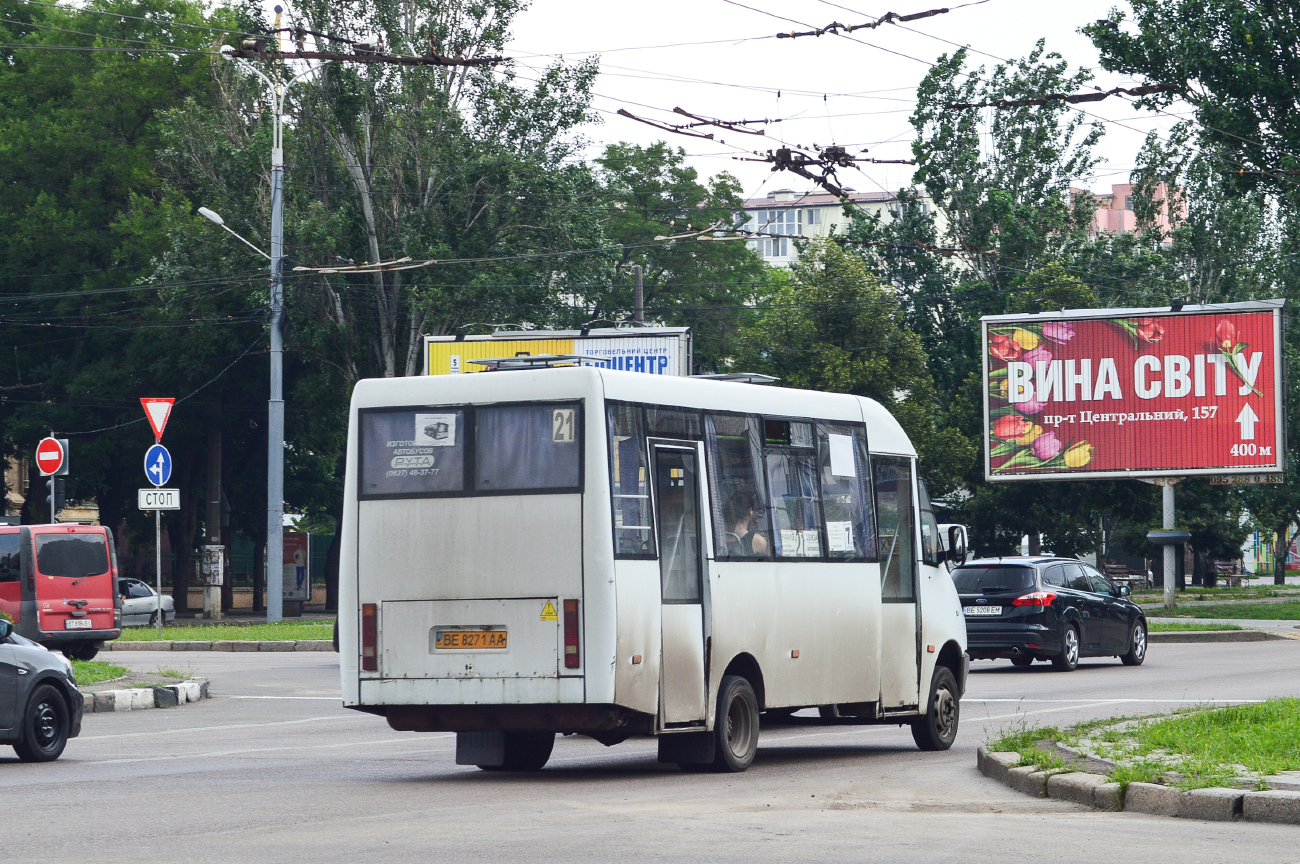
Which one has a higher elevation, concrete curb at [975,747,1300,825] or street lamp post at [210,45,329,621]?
street lamp post at [210,45,329,621]

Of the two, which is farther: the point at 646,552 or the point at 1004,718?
the point at 1004,718

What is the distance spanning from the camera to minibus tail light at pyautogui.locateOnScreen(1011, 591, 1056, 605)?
24.4 m

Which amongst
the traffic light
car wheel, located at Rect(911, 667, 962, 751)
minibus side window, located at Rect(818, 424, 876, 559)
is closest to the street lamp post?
the traffic light

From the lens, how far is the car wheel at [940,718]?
1434 centimetres

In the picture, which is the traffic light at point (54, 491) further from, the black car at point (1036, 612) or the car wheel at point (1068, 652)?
the car wheel at point (1068, 652)

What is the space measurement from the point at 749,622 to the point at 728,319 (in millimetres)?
51705

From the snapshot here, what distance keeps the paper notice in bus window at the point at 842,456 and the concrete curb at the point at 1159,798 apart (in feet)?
10.5

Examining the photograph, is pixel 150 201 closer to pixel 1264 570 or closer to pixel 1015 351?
pixel 1015 351

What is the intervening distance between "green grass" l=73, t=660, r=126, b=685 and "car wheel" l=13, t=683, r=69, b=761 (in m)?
6.58

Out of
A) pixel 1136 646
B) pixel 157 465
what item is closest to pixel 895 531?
pixel 1136 646

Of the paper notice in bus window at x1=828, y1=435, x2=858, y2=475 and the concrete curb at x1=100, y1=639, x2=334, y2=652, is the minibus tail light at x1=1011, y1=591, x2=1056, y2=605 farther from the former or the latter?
the concrete curb at x1=100, y1=639, x2=334, y2=652

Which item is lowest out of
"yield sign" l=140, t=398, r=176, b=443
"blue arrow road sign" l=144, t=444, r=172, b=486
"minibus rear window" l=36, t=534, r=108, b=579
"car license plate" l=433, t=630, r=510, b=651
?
"car license plate" l=433, t=630, r=510, b=651

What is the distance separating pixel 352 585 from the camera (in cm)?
1191

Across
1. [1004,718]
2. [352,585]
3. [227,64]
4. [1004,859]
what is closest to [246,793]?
[352,585]
